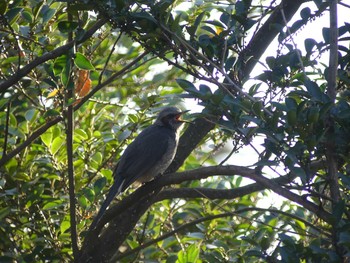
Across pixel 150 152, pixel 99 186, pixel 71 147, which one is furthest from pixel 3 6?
pixel 150 152

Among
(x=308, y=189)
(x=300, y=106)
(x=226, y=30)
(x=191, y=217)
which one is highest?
(x=226, y=30)

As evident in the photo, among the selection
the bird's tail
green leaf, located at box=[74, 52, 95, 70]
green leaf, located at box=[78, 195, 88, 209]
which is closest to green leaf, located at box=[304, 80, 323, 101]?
green leaf, located at box=[74, 52, 95, 70]

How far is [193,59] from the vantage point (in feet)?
15.1

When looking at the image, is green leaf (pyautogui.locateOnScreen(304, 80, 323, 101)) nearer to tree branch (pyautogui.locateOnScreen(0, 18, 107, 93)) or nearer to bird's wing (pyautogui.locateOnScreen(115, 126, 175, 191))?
tree branch (pyautogui.locateOnScreen(0, 18, 107, 93))

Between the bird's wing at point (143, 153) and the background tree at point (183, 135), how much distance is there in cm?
14

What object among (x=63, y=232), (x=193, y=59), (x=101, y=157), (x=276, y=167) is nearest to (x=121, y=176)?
(x=101, y=157)

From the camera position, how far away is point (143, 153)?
7.17 m

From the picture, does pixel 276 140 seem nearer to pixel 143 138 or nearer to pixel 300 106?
pixel 300 106

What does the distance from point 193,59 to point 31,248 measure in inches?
89.5

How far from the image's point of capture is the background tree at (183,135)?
12.5 feet

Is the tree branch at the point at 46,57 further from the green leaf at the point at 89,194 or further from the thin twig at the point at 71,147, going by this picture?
the green leaf at the point at 89,194

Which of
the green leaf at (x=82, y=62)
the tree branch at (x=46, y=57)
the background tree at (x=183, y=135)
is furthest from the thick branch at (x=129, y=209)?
the tree branch at (x=46, y=57)

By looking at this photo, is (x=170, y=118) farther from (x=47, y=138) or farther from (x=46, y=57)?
(x=46, y=57)

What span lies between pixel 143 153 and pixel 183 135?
4.79ft
